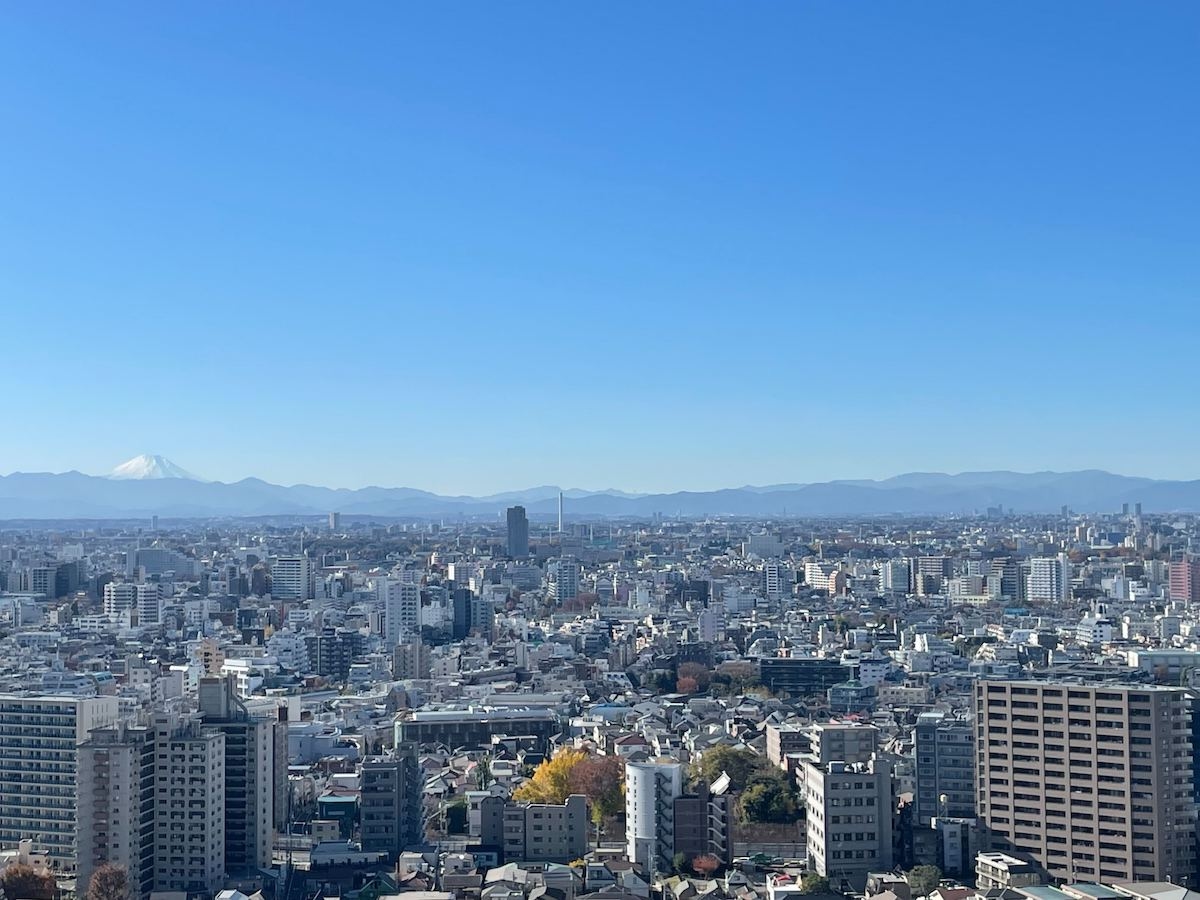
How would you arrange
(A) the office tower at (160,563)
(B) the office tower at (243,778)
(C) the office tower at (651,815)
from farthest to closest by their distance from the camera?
1. (A) the office tower at (160,563)
2. (C) the office tower at (651,815)
3. (B) the office tower at (243,778)

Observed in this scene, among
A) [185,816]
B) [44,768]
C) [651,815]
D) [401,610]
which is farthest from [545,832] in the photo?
[401,610]

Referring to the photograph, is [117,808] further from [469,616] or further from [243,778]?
[469,616]

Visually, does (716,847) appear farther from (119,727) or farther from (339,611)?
(339,611)

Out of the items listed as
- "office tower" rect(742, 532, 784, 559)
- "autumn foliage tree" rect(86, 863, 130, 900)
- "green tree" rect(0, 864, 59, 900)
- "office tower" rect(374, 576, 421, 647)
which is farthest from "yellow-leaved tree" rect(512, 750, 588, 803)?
"office tower" rect(742, 532, 784, 559)

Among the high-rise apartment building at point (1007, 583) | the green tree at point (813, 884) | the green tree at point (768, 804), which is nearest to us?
the green tree at point (813, 884)

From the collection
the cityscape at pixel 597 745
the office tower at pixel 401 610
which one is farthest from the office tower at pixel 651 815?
the office tower at pixel 401 610

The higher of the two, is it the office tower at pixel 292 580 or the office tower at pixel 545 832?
the office tower at pixel 292 580

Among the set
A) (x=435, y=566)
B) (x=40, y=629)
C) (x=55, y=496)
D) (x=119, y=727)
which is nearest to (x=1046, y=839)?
(x=119, y=727)

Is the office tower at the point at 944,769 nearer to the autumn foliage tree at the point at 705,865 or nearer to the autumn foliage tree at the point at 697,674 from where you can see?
the autumn foliage tree at the point at 705,865
